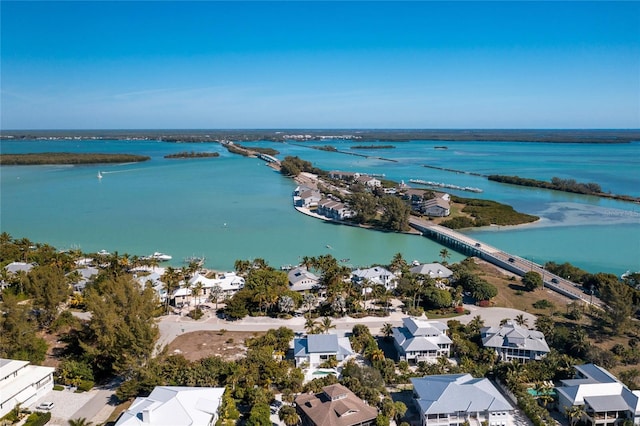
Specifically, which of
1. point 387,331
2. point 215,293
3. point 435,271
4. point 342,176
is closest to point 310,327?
point 387,331

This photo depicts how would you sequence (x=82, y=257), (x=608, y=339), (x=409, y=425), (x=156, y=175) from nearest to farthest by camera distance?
(x=409, y=425) < (x=608, y=339) < (x=82, y=257) < (x=156, y=175)

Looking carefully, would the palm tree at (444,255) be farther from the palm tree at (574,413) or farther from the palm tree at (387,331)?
the palm tree at (574,413)

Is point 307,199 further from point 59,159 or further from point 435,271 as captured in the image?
point 59,159

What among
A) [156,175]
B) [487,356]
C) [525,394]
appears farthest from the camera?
[156,175]

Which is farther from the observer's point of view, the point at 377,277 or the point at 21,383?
the point at 377,277

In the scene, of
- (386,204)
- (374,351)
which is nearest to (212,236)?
(386,204)

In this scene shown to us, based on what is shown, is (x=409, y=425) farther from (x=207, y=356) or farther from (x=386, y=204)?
(x=386, y=204)

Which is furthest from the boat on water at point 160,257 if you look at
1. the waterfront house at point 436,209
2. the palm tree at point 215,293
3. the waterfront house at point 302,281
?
the waterfront house at point 436,209
